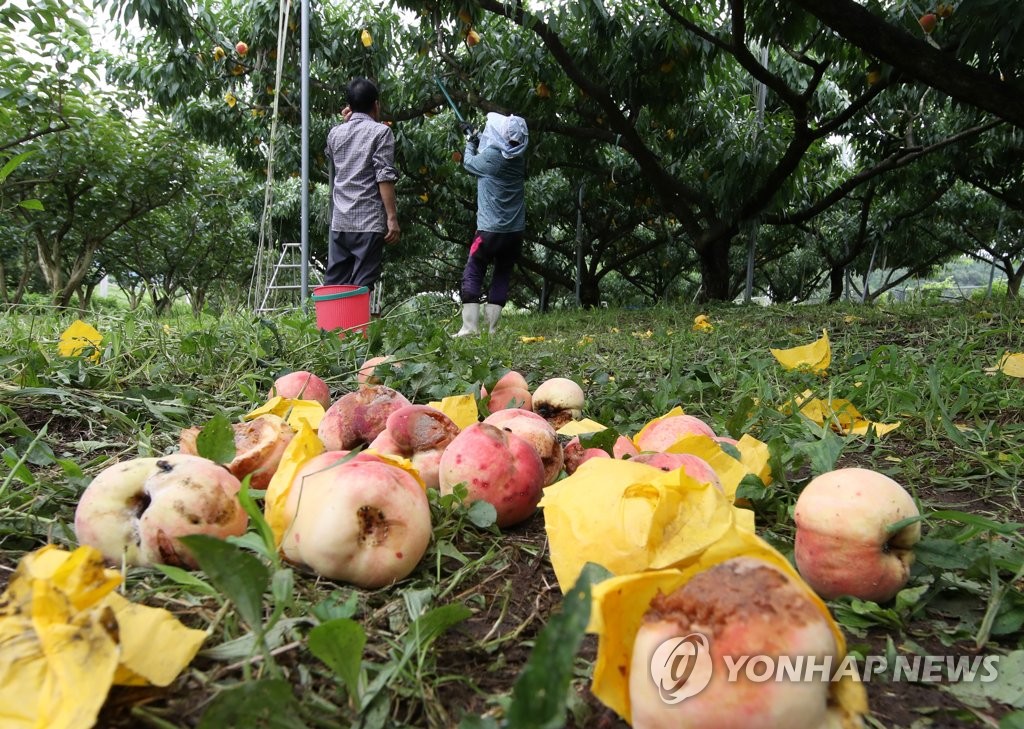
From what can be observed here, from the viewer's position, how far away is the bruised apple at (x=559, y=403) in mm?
1771

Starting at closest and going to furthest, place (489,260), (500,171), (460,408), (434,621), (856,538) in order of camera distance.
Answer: (434,621) < (856,538) < (460,408) < (500,171) < (489,260)

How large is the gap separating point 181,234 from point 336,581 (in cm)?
2164

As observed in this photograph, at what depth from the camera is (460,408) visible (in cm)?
147

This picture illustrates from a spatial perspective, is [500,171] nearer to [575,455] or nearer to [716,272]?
[716,272]

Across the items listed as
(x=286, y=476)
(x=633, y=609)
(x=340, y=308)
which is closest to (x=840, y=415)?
(x=633, y=609)

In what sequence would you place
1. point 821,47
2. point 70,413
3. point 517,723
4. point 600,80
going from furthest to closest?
1. point 600,80
2. point 821,47
3. point 70,413
4. point 517,723

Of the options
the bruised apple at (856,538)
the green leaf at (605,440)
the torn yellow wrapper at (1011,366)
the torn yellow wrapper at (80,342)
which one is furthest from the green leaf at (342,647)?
the torn yellow wrapper at (1011,366)

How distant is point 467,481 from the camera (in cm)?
108

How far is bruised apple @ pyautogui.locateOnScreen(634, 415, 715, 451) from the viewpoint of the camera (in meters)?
1.29

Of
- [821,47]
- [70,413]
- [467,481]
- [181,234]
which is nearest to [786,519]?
[467,481]

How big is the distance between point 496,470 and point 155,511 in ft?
1.73

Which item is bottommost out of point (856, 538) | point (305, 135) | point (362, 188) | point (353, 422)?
point (856, 538)

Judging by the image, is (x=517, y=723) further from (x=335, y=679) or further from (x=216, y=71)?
(x=216, y=71)

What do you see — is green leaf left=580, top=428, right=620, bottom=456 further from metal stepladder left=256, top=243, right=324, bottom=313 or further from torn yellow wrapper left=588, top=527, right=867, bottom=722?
metal stepladder left=256, top=243, right=324, bottom=313
